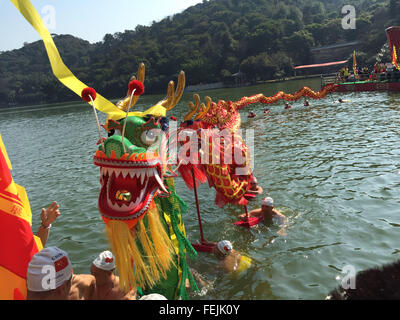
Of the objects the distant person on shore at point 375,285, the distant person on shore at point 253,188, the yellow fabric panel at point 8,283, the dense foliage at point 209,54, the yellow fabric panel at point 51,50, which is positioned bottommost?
the distant person on shore at point 253,188

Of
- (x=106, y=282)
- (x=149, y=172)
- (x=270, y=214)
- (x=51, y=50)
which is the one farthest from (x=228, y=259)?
(x=51, y=50)

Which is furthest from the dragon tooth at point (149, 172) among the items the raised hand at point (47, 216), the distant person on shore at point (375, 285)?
the distant person on shore at point (375, 285)

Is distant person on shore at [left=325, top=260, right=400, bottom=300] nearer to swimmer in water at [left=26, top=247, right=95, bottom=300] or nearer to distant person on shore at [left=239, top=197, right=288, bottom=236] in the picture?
swimmer in water at [left=26, top=247, right=95, bottom=300]

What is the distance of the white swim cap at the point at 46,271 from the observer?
231 cm

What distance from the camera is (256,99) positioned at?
16.1m

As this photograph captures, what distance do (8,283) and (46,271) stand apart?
13.3 inches

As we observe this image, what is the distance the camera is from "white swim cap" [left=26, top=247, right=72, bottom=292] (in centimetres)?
231

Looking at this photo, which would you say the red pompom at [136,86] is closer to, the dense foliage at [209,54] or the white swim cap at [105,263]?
the white swim cap at [105,263]

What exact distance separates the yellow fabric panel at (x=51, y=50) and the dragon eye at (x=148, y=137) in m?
0.43

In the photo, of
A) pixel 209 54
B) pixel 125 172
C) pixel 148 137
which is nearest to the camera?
pixel 125 172

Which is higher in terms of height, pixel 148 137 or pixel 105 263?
pixel 148 137

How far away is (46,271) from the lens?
2312mm

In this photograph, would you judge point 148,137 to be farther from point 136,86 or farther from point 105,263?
point 105,263
